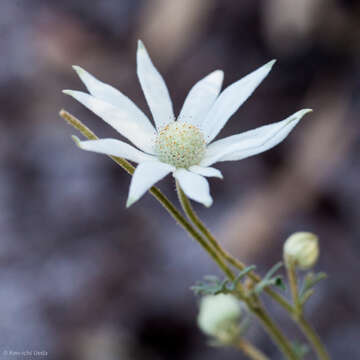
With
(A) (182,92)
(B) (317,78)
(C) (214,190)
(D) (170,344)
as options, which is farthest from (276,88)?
(D) (170,344)

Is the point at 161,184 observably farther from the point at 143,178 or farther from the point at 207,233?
the point at 143,178

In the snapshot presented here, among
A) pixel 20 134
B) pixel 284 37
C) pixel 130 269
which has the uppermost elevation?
pixel 20 134

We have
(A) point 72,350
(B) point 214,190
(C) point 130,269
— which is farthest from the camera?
(B) point 214,190

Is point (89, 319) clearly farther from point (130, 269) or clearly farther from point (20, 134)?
point (20, 134)

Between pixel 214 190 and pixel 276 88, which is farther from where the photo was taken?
pixel 276 88

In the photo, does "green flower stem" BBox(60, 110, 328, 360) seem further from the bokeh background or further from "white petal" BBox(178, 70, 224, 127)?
the bokeh background

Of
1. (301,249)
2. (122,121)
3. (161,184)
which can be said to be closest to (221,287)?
(301,249)

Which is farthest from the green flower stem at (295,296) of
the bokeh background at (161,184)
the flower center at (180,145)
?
the bokeh background at (161,184)
